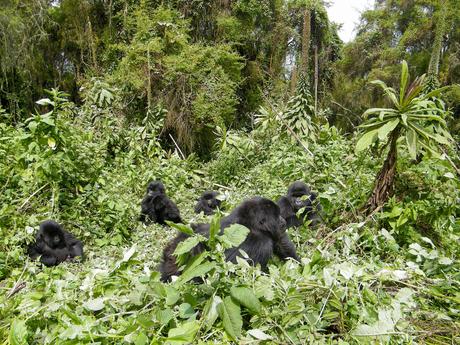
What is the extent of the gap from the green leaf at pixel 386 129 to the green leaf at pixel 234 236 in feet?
7.60

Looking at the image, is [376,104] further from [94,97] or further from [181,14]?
[94,97]

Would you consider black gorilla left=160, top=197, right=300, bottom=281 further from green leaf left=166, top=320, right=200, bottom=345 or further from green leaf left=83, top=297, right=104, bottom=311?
green leaf left=166, top=320, right=200, bottom=345

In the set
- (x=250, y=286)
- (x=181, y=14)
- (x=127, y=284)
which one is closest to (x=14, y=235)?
(x=127, y=284)

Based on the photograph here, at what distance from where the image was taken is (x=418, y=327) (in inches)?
83.9

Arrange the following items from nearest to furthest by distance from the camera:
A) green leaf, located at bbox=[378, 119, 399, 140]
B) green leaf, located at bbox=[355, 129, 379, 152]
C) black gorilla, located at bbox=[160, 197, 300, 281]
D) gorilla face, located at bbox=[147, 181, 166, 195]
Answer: black gorilla, located at bbox=[160, 197, 300, 281]
green leaf, located at bbox=[378, 119, 399, 140]
green leaf, located at bbox=[355, 129, 379, 152]
gorilla face, located at bbox=[147, 181, 166, 195]

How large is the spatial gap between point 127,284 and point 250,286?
82 cm

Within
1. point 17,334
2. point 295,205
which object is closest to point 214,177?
point 295,205

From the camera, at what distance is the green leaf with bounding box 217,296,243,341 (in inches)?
68.5

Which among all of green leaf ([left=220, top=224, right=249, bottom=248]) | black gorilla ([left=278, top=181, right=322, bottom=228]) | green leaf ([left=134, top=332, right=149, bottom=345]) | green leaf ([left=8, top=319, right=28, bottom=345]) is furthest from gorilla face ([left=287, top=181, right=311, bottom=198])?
green leaf ([left=8, top=319, right=28, bottom=345])

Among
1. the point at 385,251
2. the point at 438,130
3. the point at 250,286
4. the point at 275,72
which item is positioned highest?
the point at 275,72

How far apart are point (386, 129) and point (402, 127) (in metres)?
0.35

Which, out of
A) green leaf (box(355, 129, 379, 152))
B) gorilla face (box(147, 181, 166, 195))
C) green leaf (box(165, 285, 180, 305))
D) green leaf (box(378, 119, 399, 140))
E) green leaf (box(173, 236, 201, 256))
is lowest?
gorilla face (box(147, 181, 166, 195))

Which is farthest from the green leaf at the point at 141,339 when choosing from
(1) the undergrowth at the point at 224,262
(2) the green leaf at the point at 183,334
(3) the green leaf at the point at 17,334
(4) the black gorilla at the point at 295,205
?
(4) the black gorilla at the point at 295,205

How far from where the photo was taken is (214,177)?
891cm
